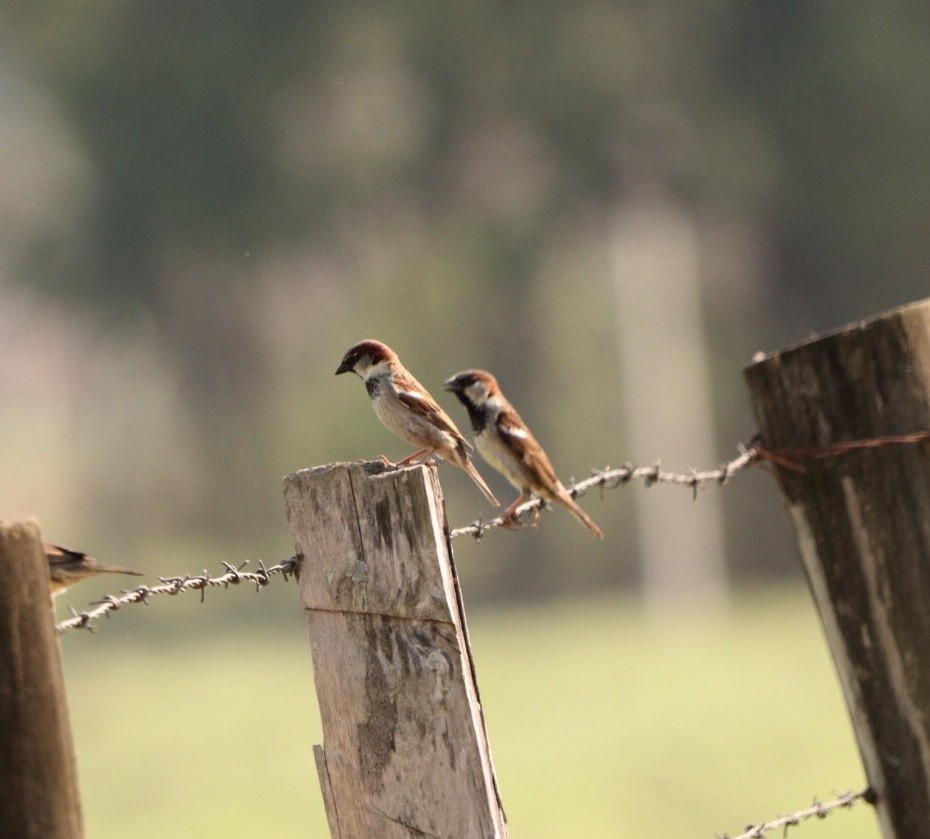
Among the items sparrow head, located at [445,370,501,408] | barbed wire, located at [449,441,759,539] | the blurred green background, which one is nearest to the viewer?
barbed wire, located at [449,441,759,539]

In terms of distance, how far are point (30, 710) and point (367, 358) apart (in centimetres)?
324

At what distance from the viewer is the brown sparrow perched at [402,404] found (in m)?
5.24

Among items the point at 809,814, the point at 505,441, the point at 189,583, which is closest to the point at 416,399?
the point at 505,441

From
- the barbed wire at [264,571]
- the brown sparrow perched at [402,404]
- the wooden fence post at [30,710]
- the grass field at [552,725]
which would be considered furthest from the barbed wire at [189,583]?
the grass field at [552,725]

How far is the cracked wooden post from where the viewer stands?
2719mm

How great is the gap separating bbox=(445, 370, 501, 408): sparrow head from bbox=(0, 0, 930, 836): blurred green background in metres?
30.2

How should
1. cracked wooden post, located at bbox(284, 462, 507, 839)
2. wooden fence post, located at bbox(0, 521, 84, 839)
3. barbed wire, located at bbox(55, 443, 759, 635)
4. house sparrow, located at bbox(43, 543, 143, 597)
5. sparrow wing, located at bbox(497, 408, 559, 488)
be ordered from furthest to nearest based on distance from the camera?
sparrow wing, located at bbox(497, 408, 559, 488) < house sparrow, located at bbox(43, 543, 143, 597) < barbed wire, located at bbox(55, 443, 759, 635) < cracked wooden post, located at bbox(284, 462, 507, 839) < wooden fence post, located at bbox(0, 521, 84, 839)

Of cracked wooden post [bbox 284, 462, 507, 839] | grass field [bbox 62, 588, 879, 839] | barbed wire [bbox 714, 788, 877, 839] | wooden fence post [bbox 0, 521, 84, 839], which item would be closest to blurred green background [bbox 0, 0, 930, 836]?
grass field [bbox 62, 588, 879, 839]

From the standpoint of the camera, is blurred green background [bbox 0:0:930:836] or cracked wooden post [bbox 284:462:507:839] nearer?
cracked wooden post [bbox 284:462:507:839]

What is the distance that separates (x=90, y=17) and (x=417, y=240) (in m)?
9.76

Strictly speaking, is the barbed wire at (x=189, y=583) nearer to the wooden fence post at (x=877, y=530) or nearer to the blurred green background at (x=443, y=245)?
the wooden fence post at (x=877, y=530)

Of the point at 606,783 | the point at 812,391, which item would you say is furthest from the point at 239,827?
the point at 812,391

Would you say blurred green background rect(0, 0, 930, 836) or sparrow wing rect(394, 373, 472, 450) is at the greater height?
blurred green background rect(0, 0, 930, 836)

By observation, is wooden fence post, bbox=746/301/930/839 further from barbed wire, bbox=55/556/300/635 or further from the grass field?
the grass field
